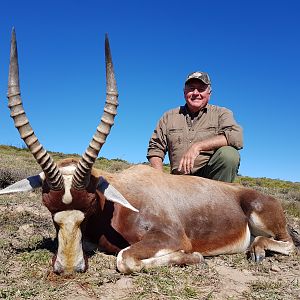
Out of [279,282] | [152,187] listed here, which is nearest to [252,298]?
[279,282]

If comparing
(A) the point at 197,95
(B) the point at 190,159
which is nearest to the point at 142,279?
(B) the point at 190,159

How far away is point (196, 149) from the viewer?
7266 millimetres

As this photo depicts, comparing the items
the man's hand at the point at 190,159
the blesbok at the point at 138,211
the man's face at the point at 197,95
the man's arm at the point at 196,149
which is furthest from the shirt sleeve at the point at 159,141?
the blesbok at the point at 138,211

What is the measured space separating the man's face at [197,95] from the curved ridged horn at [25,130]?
397cm

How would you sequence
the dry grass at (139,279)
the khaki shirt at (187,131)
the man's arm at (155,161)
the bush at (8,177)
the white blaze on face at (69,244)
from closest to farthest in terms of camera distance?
the dry grass at (139,279) → the white blaze on face at (69,244) → the khaki shirt at (187,131) → the man's arm at (155,161) → the bush at (8,177)

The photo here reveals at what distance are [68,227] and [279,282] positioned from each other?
235cm

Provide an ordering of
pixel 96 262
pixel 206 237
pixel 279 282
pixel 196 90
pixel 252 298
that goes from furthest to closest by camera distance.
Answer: pixel 196 90 → pixel 206 237 → pixel 96 262 → pixel 279 282 → pixel 252 298

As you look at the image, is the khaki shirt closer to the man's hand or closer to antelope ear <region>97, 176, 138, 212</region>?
the man's hand

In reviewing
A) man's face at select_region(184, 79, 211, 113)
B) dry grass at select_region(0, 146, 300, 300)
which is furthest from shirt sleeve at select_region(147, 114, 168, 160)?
dry grass at select_region(0, 146, 300, 300)

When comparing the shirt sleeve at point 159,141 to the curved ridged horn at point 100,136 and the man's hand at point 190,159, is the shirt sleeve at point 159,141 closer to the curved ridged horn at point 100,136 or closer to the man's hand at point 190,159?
the man's hand at point 190,159

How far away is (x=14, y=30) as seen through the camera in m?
4.57

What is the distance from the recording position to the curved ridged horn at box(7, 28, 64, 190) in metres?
4.69

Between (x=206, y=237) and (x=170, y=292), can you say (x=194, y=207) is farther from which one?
(x=170, y=292)

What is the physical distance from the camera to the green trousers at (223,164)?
7.49m
